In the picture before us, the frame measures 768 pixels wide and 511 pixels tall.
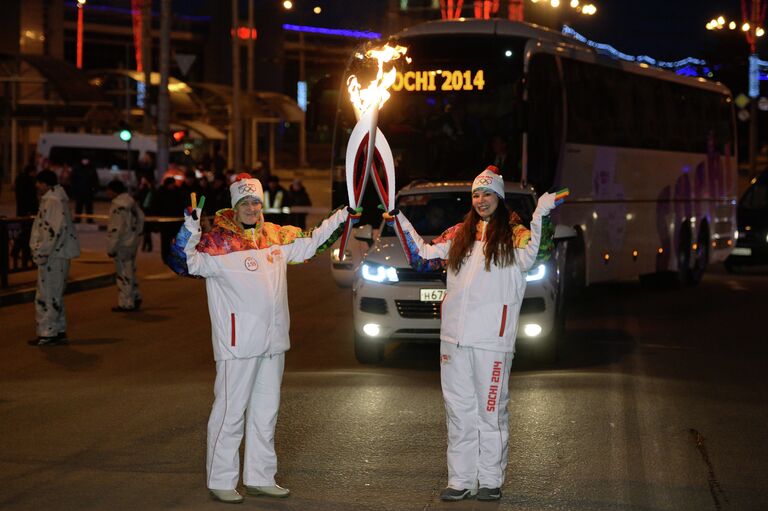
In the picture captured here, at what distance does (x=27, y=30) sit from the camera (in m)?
57.0

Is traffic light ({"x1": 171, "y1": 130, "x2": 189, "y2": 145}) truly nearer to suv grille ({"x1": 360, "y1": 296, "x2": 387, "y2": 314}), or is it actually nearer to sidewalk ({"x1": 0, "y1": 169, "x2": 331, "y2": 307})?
sidewalk ({"x1": 0, "y1": 169, "x2": 331, "y2": 307})

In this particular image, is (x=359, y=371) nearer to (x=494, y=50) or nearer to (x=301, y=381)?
(x=301, y=381)

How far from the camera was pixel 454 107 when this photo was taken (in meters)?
17.7

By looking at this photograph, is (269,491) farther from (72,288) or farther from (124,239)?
(72,288)

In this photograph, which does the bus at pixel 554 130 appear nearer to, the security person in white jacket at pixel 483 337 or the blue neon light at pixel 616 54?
the blue neon light at pixel 616 54

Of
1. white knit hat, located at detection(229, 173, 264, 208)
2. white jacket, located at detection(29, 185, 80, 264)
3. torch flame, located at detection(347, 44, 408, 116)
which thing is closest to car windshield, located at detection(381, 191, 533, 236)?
white jacket, located at detection(29, 185, 80, 264)

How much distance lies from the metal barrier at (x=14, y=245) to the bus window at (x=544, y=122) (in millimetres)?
7149

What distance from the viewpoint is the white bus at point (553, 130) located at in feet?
57.3

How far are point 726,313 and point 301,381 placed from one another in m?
8.15

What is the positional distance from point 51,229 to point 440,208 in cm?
387

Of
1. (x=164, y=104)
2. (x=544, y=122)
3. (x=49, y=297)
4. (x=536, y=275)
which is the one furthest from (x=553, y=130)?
(x=164, y=104)

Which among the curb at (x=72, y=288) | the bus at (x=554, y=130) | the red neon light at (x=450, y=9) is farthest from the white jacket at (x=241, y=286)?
the red neon light at (x=450, y=9)

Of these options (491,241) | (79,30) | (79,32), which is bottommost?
(491,241)

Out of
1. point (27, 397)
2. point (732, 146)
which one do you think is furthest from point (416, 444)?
point (732, 146)
